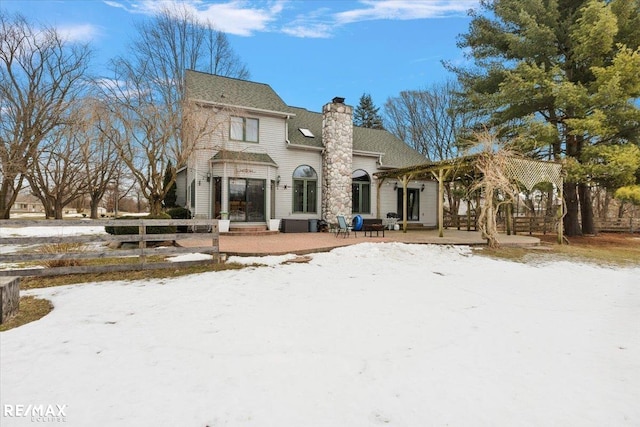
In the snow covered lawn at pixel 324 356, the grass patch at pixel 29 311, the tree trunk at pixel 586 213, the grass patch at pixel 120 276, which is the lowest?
the snow covered lawn at pixel 324 356

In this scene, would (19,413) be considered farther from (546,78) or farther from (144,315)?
(546,78)

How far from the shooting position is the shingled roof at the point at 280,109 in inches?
543

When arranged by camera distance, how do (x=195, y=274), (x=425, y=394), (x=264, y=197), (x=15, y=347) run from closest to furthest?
(x=425, y=394) → (x=15, y=347) → (x=195, y=274) → (x=264, y=197)

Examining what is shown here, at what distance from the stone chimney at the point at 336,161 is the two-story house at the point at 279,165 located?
48mm

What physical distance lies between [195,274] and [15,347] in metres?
3.51

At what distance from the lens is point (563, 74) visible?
13.5 m

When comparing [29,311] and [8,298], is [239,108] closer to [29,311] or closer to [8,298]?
[29,311]

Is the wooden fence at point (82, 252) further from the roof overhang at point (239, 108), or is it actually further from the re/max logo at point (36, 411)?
the roof overhang at point (239, 108)

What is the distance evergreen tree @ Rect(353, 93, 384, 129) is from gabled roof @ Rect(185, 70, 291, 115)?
22.4 m

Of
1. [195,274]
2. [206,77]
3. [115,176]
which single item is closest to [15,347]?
[195,274]

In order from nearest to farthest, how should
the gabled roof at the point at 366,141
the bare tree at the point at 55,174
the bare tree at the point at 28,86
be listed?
the gabled roof at the point at 366,141
the bare tree at the point at 28,86
the bare tree at the point at 55,174

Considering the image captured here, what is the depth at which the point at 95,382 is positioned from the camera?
8.73 ft

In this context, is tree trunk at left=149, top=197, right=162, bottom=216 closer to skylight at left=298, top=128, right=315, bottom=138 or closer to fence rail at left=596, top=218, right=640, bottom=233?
skylight at left=298, top=128, right=315, bottom=138

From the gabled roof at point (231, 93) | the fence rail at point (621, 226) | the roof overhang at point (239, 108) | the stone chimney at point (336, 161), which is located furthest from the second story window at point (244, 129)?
the fence rail at point (621, 226)
